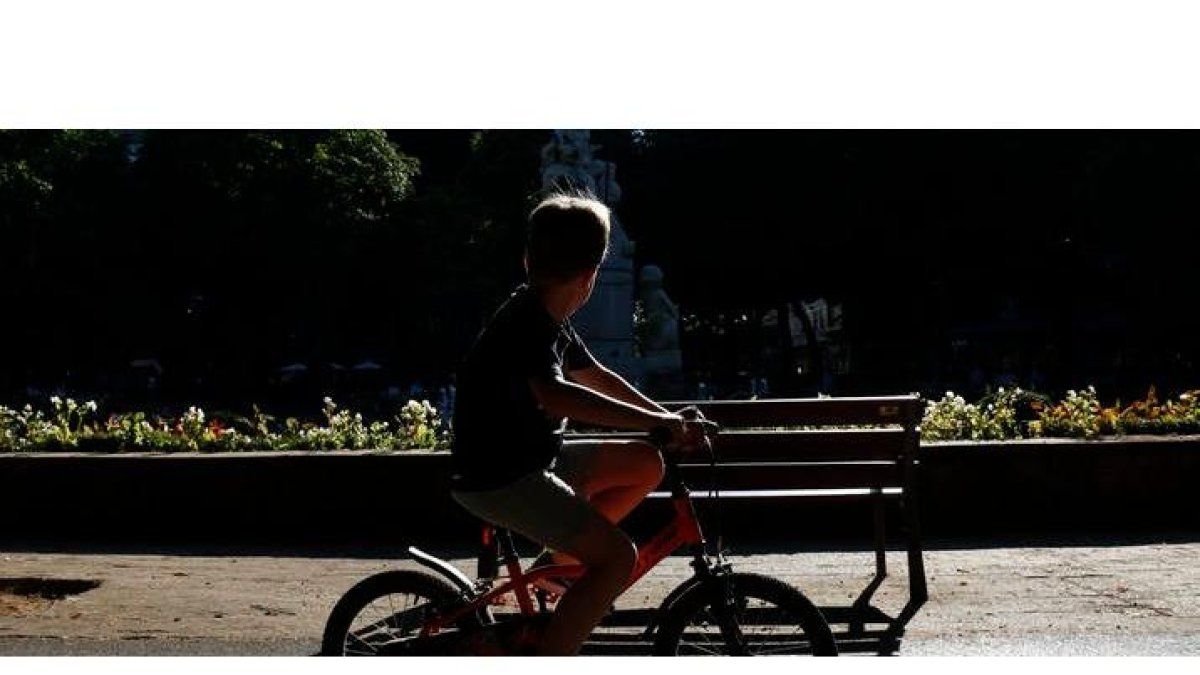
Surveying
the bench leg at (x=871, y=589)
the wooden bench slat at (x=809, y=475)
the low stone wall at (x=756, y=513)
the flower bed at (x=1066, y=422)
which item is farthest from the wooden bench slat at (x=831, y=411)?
the flower bed at (x=1066, y=422)

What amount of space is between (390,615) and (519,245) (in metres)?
45.4

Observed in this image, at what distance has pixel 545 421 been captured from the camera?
4121 millimetres

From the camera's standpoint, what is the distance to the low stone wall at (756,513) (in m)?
9.57

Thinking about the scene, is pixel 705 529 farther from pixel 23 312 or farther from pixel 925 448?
pixel 23 312

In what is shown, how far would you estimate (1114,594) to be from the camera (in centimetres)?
700

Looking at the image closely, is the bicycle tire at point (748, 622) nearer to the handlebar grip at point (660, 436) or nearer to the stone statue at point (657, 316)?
the handlebar grip at point (660, 436)

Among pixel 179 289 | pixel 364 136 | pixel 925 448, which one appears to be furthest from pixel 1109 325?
pixel 925 448

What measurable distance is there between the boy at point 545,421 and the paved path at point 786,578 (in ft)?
6.87

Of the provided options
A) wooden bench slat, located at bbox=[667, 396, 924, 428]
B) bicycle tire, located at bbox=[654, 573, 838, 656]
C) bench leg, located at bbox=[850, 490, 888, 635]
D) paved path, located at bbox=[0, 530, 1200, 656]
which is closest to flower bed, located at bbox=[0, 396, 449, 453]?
paved path, located at bbox=[0, 530, 1200, 656]

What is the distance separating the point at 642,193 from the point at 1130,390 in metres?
16.1

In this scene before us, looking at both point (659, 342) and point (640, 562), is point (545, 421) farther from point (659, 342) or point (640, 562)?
point (659, 342)

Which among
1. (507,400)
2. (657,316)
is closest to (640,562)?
(507,400)

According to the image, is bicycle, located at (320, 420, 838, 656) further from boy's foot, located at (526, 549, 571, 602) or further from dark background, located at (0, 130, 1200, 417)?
dark background, located at (0, 130, 1200, 417)

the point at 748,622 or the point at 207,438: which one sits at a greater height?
the point at 207,438
